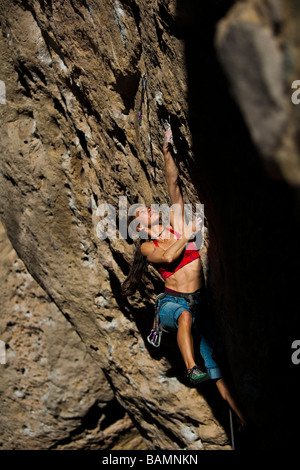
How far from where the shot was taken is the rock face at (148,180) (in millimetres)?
1550

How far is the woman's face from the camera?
3.40 meters

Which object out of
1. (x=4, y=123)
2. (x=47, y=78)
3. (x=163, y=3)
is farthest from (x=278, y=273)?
(x=4, y=123)

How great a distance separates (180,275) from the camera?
334 centimetres

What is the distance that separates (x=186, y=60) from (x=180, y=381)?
9.78ft

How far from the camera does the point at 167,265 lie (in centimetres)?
337

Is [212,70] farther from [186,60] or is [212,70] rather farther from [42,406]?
[42,406]

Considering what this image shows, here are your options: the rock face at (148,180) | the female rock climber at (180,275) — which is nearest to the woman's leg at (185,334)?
the female rock climber at (180,275)
